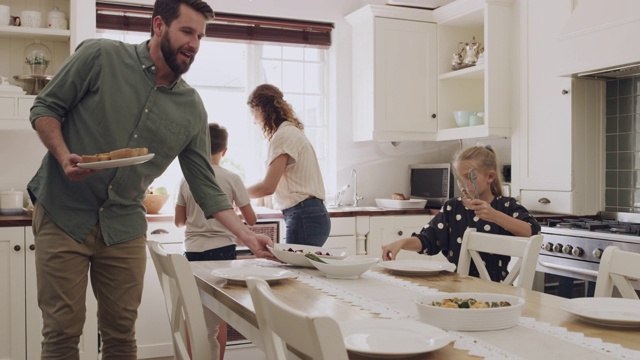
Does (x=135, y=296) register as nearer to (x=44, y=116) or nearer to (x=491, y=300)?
(x=44, y=116)

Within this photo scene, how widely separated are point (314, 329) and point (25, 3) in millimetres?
3569

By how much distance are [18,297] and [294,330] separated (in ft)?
9.42

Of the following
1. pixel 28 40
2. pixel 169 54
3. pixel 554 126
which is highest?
pixel 28 40

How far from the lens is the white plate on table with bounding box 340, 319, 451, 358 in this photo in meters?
1.12

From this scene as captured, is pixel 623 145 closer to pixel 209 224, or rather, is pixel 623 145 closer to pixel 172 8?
pixel 209 224

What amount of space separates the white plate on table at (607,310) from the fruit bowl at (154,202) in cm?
273

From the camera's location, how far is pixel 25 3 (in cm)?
379

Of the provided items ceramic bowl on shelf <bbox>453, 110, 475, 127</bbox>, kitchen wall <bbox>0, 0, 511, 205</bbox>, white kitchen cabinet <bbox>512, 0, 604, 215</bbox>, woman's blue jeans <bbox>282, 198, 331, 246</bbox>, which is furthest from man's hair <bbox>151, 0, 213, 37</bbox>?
ceramic bowl on shelf <bbox>453, 110, 475, 127</bbox>

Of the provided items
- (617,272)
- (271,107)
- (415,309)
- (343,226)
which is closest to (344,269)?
(415,309)

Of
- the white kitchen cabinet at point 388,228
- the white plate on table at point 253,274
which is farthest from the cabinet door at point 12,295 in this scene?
the white kitchen cabinet at point 388,228

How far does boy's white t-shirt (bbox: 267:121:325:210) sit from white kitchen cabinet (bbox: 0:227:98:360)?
1.31 metres

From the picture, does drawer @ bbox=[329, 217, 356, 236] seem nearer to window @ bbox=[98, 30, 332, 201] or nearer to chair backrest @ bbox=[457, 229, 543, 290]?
window @ bbox=[98, 30, 332, 201]

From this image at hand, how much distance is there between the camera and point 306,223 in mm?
3219

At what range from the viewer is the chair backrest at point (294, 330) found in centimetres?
86
